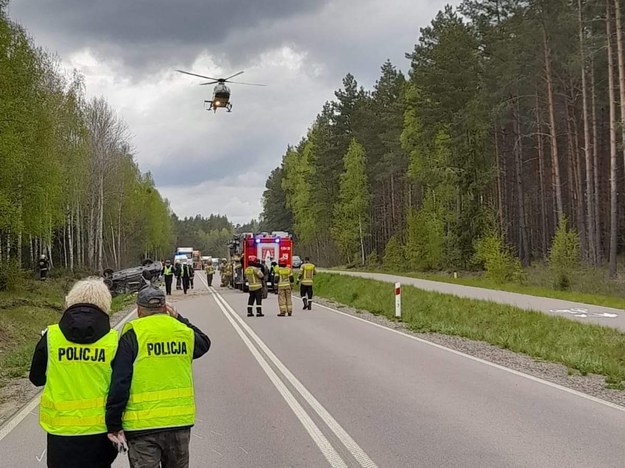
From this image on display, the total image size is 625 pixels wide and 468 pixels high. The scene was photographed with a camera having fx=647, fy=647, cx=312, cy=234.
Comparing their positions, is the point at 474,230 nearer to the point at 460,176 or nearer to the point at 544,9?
the point at 460,176

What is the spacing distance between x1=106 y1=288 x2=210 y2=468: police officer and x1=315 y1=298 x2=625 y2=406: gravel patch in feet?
21.5

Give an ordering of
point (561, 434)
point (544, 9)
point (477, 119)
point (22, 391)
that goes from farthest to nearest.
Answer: point (477, 119)
point (544, 9)
point (22, 391)
point (561, 434)

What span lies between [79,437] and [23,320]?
15.3 m

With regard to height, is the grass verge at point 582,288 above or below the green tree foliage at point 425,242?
below

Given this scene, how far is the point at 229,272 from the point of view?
41000 mm

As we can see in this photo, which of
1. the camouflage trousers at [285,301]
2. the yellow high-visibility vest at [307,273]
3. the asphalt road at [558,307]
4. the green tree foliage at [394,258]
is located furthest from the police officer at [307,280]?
the green tree foliage at [394,258]

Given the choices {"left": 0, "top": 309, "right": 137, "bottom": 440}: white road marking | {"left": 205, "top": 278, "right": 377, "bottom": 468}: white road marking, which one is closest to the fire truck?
{"left": 205, "top": 278, "right": 377, "bottom": 468}: white road marking

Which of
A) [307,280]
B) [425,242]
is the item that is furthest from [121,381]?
[425,242]

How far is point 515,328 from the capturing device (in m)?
15.8

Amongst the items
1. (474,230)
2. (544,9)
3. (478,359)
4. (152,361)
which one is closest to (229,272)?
(474,230)

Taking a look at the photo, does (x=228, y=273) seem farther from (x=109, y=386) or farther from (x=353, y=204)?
(x=109, y=386)

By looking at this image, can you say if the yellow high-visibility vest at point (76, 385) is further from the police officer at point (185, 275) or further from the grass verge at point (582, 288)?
the police officer at point (185, 275)

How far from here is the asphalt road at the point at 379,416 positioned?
5973 millimetres

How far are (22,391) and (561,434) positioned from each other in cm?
754
